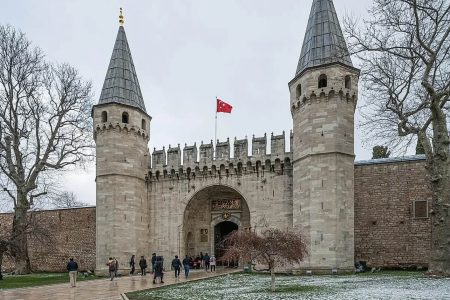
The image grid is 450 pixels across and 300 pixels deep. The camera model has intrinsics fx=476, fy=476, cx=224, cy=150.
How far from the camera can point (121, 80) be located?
26.5 m

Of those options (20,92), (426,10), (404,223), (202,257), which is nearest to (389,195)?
(404,223)

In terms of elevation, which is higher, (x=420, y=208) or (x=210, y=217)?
(x=420, y=208)

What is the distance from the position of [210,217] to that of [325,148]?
353 inches

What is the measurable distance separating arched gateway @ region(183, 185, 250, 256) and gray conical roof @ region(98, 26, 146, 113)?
6240 mm

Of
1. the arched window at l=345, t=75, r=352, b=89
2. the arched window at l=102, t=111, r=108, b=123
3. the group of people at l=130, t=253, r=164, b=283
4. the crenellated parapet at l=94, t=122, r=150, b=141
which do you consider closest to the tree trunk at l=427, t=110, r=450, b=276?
the arched window at l=345, t=75, r=352, b=89

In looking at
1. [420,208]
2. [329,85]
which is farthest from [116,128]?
[420,208]

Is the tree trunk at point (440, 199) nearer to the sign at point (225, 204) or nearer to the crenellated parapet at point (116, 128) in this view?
the sign at point (225, 204)

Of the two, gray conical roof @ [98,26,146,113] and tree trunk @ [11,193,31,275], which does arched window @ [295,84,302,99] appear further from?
tree trunk @ [11,193,31,275]

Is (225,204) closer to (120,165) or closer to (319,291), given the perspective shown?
(120,165)

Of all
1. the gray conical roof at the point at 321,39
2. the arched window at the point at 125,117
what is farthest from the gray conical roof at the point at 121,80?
the gray conical roof at the point at 321,39

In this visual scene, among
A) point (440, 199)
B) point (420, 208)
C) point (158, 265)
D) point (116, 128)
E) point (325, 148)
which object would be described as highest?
point (116, 128)

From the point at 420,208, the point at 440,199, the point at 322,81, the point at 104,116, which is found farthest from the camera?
the point at 104,116

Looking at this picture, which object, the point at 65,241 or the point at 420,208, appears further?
the point at 65,241

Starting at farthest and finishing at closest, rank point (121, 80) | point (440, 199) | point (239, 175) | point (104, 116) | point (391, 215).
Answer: point (121, 80) < point (104, 116) < point (239, 175) < point (391, 215) < point (440, 199)
